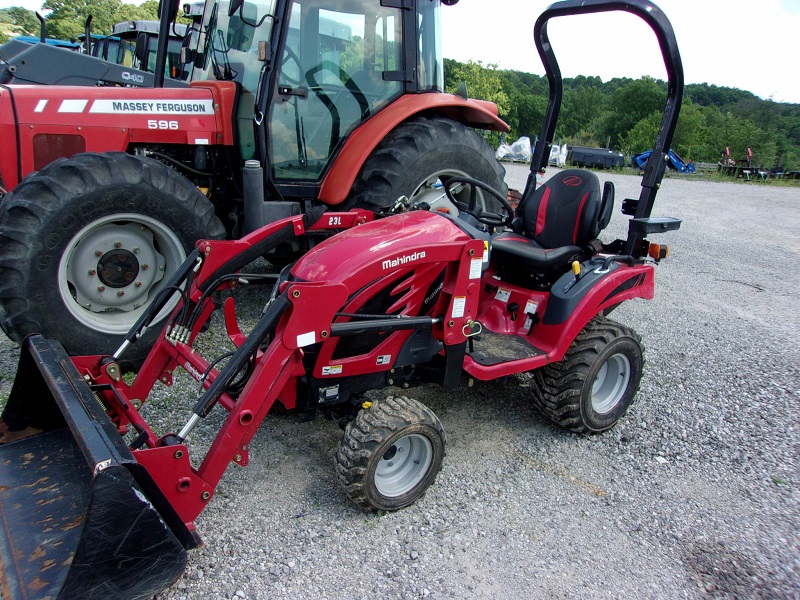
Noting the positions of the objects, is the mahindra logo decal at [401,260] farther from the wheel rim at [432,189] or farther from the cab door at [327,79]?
the cab door at [327,79]

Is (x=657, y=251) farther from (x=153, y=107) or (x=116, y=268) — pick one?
(x=153, y=107)

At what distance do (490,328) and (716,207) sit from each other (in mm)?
11434

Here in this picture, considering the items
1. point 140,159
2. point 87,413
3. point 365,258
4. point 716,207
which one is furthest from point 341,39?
point 716,207

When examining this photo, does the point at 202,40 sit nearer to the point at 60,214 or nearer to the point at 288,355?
the point at 60,214

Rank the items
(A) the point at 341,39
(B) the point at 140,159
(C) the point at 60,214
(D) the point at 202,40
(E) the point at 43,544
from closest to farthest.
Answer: (E) the point at 43,544
(C) the point at 60,214
(B) the point at 140,159
(A) the point at 341,39
(D) the point at 202,40

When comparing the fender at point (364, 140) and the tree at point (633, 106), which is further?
the tree at point (633, 106)

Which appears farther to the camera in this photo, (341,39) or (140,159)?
(341,39)

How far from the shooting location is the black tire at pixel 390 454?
2.35 metres

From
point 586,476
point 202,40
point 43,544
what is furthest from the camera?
point 202,40

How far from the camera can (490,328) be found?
11.1ft

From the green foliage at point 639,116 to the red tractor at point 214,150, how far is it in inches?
831

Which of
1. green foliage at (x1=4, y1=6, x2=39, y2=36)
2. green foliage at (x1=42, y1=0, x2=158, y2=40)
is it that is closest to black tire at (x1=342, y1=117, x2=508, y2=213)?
green foliage at (x1=42, y1=0, x2=158, y2=40)

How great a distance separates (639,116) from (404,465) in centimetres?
4864

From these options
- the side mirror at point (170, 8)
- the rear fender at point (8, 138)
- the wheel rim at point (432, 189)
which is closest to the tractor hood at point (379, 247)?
the wheel rim at point (432, 189)
